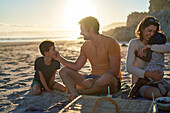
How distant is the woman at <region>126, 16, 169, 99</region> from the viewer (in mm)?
3404

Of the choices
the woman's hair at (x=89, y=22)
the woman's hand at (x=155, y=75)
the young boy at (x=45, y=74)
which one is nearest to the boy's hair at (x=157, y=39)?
the woman's hand at (x=155, y=75)

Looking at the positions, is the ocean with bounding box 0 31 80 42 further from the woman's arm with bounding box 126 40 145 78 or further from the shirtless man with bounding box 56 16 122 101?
the woman's arm with bounding box 126 40 145 78

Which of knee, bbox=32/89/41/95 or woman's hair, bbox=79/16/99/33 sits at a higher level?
woman's hair, bbox=79/16/99/33

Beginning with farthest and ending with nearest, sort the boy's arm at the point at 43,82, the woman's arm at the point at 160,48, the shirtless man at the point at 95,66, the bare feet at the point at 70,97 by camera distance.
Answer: the boy's arm at the point at 43,82 < the shirtless man at the point at 95,66 < the bare feet at the point at 70,97 < the woman's arm at the point at 160,48

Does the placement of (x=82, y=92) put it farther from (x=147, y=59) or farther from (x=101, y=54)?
(x=147, y=59)

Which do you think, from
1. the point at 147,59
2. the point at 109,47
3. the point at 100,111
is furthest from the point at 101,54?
the point at 100,111

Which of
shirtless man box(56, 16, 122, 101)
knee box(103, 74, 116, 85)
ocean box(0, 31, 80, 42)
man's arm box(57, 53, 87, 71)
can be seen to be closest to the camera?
knee box(103, 74, 116, 85)

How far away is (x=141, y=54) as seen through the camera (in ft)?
11.4

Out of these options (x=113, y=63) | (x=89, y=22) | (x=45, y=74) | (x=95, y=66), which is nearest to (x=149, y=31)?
(x=113, y=63)

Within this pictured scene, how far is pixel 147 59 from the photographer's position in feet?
11.3

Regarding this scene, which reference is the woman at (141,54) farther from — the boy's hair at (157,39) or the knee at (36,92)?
the knee at (36,92)

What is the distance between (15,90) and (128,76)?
10.2ft

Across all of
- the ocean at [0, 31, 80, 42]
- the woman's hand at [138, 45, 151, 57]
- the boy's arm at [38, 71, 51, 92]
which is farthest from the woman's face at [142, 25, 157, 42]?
the ocean at [0, 31, 80, 42]

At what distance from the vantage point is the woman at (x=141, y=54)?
3404mm
